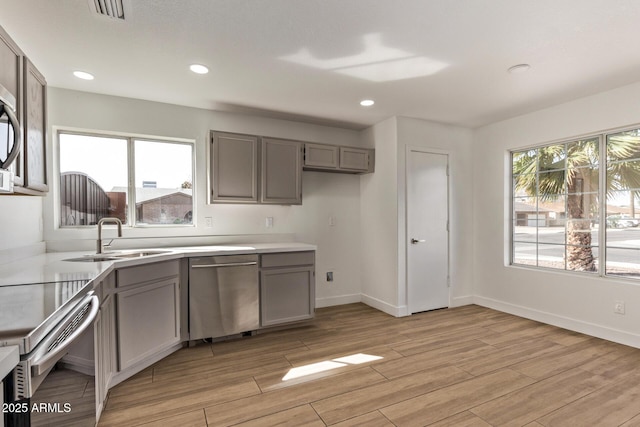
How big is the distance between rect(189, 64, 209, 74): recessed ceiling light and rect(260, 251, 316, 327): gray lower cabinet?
1748mm

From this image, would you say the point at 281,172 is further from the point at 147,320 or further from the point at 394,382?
the point at 394,382

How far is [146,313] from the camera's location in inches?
99.0

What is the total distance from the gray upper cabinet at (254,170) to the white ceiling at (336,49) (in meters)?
0.43

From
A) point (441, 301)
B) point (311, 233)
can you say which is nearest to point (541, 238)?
point (441, 301)

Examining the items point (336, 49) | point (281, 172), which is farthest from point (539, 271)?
point (336, 49)

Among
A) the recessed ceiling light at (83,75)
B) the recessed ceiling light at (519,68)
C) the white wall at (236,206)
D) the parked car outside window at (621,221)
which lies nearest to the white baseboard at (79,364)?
the white wall at (236,206)

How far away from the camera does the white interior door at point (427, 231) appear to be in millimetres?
3951

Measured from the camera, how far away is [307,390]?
87.8 inches

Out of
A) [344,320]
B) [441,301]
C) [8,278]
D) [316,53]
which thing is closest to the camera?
[8,278]

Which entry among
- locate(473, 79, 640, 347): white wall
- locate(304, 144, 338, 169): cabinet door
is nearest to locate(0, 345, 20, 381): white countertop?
locate(304, 144, 338, 169): cabinet door

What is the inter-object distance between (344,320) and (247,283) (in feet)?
4.16

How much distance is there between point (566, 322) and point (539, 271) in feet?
1.89

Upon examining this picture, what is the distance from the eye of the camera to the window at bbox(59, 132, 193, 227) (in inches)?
123

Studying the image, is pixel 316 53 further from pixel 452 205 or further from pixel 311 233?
pixel 452 205
